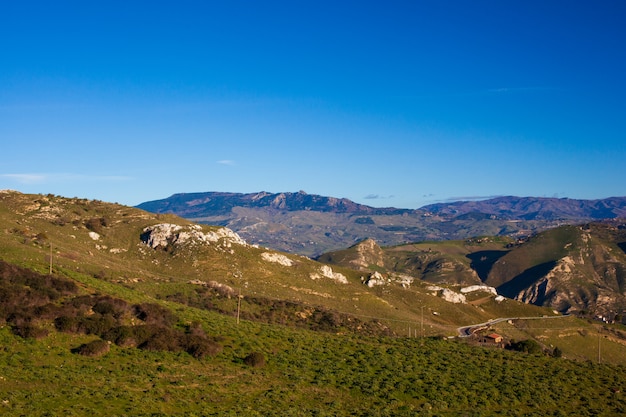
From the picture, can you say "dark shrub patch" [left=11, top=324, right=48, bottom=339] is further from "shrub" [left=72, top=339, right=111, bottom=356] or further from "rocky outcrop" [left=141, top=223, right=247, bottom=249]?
"rocky outcrop" [left=141, top=223, right=247, bottom=249]

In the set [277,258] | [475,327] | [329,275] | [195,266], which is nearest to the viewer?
[195,266]

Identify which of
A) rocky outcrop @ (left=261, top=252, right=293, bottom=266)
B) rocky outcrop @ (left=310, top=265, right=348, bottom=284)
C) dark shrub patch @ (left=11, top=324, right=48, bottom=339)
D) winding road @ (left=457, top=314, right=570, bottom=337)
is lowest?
winding road @ (left=457, top=314, right=570, bottom=337)

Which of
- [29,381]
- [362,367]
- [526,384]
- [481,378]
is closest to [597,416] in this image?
[526,384]

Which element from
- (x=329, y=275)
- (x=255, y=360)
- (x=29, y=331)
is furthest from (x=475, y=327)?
(x=29, y=331)

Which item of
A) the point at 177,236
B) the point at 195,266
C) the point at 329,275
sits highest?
the point at 177,236

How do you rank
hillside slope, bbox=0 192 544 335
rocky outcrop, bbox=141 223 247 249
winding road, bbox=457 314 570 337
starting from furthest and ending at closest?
1. rocky outcrop, bbox=141 223 247 249
2. winding road, bbox=457 314 570 337
3. hillside slope, bbox=0 192 544 335

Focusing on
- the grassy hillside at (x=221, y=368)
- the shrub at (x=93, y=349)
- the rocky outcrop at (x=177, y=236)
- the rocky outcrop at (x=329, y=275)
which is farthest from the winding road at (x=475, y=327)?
the shrub at (x=93, y=349)

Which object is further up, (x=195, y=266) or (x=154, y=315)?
(x=154, y=315)

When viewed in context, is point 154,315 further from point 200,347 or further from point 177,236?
point 177,236

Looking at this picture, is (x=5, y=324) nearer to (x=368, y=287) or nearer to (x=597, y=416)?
(x=597, y=416)

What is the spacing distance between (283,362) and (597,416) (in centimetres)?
2776

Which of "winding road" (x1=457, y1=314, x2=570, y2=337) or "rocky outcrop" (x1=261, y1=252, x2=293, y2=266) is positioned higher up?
"rocky outcrop" (x1=261, y1=252, x2=293, y2=266)

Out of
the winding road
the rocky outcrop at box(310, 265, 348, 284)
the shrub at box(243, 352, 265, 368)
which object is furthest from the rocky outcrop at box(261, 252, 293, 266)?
the shrub at box(243, 352, 265, 368)

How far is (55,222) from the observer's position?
130875 mm
